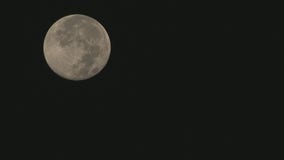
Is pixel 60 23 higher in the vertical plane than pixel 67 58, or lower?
higher

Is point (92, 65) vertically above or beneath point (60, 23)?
beneath

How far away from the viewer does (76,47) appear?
1273 centimetres

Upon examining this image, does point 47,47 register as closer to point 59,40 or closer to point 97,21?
point 59,40

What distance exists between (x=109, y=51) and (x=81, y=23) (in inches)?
48.7

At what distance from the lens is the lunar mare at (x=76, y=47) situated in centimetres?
1277

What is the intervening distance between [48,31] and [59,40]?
1.75 ft

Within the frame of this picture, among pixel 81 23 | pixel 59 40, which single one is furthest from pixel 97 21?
pixel 59 40

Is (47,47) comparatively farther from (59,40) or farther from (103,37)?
(103,37)

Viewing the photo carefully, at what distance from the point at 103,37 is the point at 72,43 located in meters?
1.02

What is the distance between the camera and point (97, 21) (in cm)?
1329

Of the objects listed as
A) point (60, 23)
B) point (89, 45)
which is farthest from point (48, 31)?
point (89, 45)

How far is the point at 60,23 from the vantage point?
12984mm

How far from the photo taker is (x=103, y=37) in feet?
43.3

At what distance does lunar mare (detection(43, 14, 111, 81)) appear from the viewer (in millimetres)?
12773
